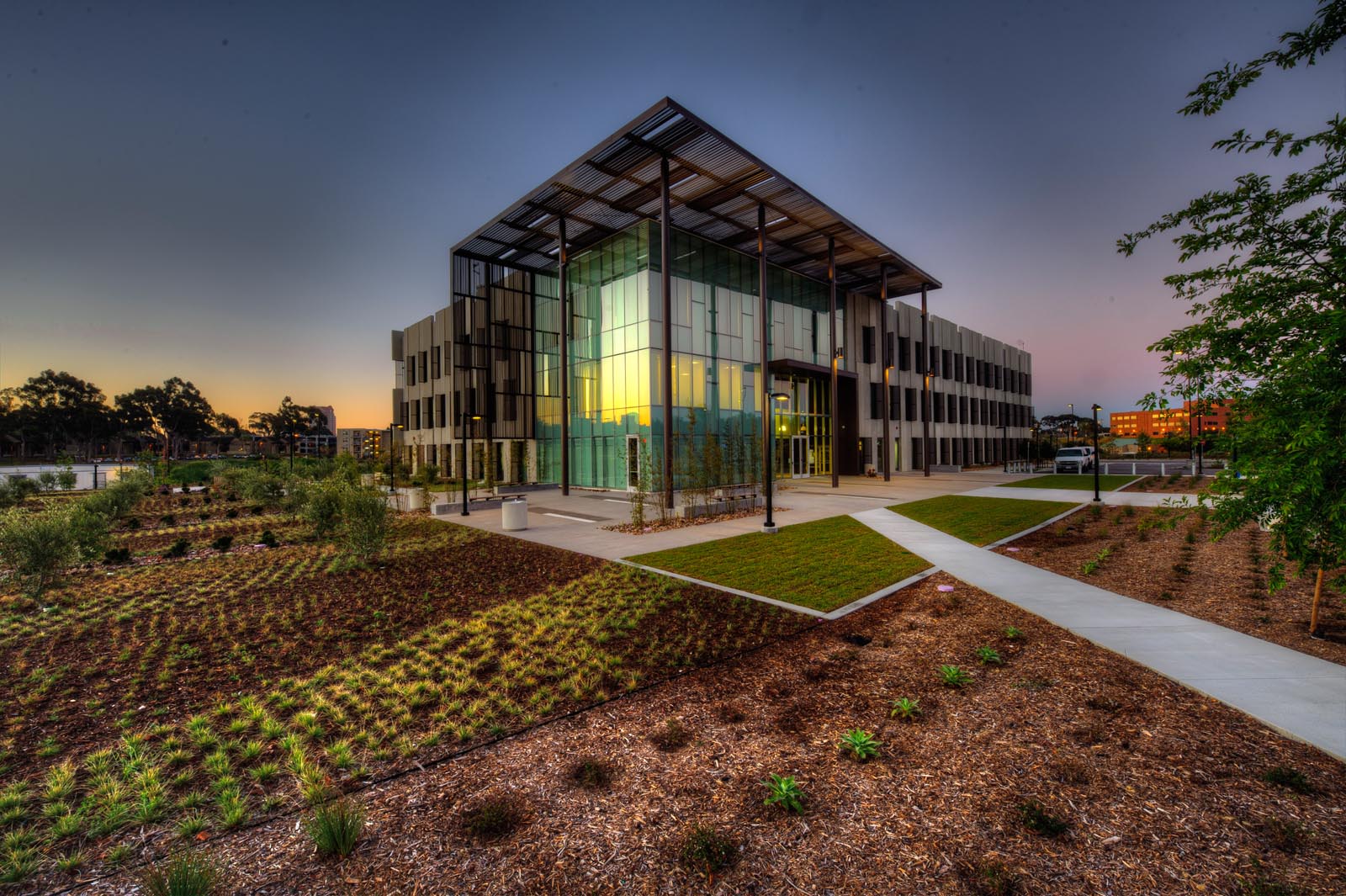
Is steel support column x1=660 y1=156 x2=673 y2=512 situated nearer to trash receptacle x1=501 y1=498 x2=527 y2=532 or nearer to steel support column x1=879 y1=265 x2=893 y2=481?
trash receptacle x1=501 y1=498 x2=527 y2=532

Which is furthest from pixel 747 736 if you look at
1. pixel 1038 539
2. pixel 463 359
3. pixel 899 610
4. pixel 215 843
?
pixel 463 359

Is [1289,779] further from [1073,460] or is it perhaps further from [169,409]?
[169,409]

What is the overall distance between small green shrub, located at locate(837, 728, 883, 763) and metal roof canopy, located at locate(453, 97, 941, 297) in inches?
775

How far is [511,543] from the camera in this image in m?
14.2

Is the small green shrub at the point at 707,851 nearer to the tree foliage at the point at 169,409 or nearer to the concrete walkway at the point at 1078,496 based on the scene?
the concrete walkway at the point at 1078,496

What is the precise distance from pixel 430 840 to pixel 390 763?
1.16 meters

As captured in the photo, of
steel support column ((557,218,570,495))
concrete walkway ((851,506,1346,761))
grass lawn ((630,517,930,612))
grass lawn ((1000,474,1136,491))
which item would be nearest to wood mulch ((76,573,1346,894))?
concrete walkway ((851,506,1346,761))

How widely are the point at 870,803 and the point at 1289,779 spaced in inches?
117

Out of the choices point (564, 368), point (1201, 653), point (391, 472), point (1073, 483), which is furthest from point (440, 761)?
point (1073, 483)

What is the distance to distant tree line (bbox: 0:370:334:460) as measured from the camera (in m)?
86.0

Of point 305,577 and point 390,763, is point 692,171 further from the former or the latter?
A: point 390,763

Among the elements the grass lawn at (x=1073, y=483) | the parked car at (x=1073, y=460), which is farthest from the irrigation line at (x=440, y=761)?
the parked car at (x=1073, y=460)

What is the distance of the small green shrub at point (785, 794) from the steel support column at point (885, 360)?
106 ft

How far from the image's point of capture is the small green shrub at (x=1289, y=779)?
3.55 metres
